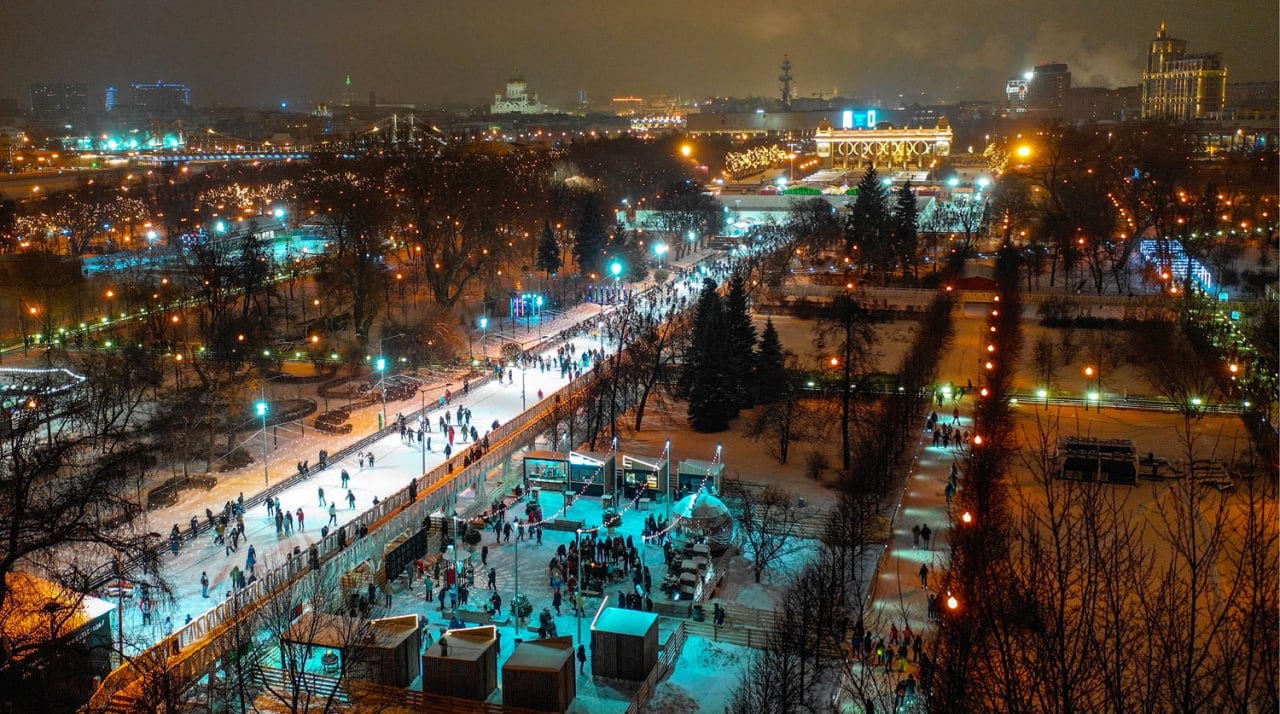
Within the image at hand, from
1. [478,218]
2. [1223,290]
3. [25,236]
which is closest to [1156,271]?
[1223,290]

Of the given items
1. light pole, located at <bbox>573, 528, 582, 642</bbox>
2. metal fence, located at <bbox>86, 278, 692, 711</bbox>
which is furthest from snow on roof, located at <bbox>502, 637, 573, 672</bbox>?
metal fence, located at <bbox>86, 278, 692, 711</bbox>

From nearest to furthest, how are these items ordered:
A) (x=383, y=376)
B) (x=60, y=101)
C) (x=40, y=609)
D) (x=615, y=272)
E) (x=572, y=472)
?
(x=40, y=609), (x=572, y=472), (x=383, y=376), (x=615, y=272), (x=60, y=101)

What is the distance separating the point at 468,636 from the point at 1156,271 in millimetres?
40034

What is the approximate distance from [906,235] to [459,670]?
38.5 metres

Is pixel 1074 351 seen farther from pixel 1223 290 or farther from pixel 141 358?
pixel 141 358

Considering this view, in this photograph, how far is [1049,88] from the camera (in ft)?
637

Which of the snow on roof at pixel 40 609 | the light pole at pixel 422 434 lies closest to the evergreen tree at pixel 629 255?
the light pole at pixel 422 434

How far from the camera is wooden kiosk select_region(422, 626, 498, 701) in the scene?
1518 cm

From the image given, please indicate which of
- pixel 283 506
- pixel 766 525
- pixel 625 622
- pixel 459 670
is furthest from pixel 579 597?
pixel 283 506

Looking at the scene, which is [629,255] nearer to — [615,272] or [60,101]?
[615,272]

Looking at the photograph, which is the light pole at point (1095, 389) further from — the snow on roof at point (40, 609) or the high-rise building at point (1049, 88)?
the high-rise building at point (1049, 88)

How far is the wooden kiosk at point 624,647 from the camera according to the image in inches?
627

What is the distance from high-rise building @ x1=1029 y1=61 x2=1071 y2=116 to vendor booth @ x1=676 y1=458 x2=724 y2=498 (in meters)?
182

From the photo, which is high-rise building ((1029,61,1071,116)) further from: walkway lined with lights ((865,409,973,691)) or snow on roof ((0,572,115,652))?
snow on roof ((0,572,115,652))
